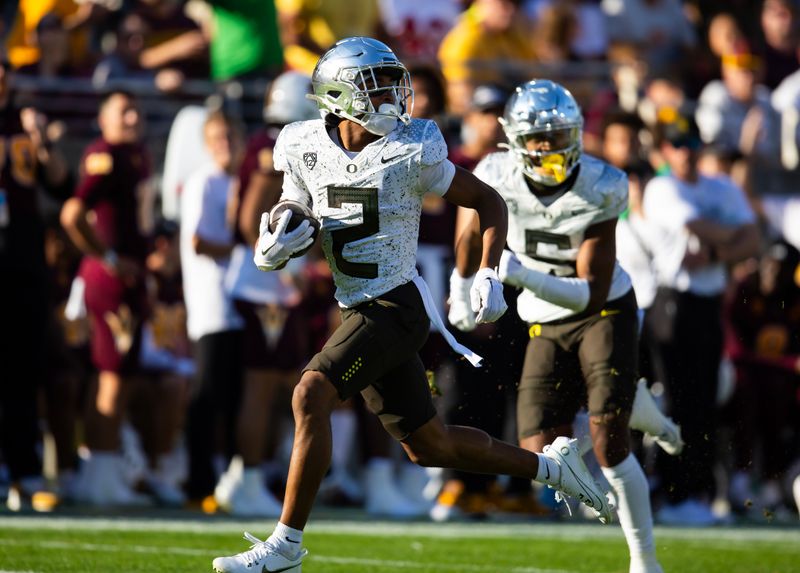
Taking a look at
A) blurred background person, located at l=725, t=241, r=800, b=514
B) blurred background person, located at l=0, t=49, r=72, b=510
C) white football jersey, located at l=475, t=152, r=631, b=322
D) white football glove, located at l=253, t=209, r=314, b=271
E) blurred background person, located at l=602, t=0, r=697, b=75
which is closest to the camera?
white football glove, located at l=253, t=209, r=314, b=271

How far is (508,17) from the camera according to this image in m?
10.9

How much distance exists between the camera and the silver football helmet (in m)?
8.18

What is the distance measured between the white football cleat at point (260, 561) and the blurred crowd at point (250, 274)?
5.61 ft

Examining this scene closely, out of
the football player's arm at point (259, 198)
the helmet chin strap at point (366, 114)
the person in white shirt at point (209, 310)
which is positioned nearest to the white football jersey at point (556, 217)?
the helmet chin strap at point (366, 114)

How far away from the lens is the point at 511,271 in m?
→ 6.04

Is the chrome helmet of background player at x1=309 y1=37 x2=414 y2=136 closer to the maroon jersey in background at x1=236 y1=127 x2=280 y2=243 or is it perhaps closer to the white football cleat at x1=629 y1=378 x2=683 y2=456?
the white football cleat at x1=629 y1=378 x2=683 y2=456

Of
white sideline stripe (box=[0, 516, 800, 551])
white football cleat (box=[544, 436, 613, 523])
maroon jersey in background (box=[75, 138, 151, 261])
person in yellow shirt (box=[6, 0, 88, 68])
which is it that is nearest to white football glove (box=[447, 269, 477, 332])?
white football cleat (box=[544, 436, 613, 523])

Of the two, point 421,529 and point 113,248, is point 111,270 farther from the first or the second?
point 421,529

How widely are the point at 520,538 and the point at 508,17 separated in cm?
452

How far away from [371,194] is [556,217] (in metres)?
1.27

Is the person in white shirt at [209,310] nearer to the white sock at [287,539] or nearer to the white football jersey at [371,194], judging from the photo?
the white football jersey at [371,194]

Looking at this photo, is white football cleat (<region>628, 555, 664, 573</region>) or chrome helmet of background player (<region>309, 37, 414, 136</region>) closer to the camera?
chrome helmet of background player (<region>309, 37, 414, 136</region>)

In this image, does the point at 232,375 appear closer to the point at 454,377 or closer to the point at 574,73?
the point at 454,377

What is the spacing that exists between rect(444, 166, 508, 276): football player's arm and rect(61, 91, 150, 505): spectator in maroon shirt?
328 cm
